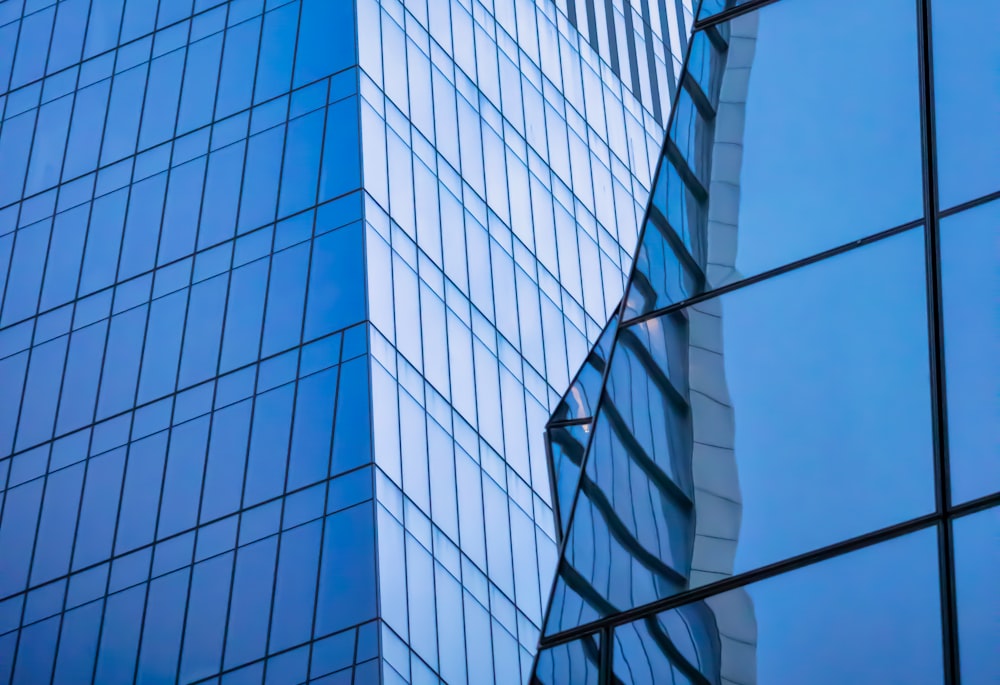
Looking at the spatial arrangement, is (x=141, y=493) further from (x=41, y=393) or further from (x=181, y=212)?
(x=181, y=212)

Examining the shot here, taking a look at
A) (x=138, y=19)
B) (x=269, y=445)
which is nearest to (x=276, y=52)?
(x=138, y=19)

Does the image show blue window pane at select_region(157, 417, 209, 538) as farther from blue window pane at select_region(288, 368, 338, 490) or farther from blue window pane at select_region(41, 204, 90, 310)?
blue window pane at select_region(41, 204, 90, 310)

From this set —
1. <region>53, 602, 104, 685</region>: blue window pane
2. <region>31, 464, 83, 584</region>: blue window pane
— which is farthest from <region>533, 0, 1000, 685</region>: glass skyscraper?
<region>31, 464, 83, 584</region>: blue window pane

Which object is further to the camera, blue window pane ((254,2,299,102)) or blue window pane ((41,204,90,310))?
blue window pane ((41,204,90,310))

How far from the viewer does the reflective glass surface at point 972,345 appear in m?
7.65

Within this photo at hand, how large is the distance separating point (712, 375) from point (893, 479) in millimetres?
1707

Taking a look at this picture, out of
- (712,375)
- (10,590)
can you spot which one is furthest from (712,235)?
(10,590)

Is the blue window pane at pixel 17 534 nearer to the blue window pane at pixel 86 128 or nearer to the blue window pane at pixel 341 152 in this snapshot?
the blue window pane at pixel 86 128

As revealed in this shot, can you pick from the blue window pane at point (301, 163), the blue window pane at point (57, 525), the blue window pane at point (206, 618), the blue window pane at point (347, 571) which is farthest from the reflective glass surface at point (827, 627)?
the blue window pane at point (57, 525)

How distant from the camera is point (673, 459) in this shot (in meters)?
9.49

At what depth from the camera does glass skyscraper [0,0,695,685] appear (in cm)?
2816

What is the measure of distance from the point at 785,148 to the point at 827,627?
349 cm

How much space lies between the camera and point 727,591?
841 centimetres

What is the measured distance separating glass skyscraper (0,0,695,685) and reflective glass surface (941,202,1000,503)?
761 inches
